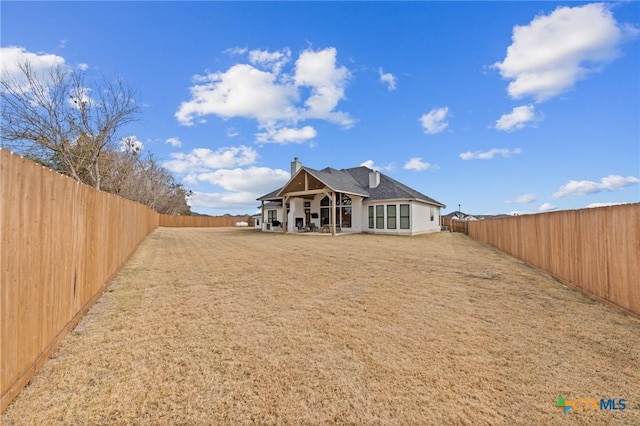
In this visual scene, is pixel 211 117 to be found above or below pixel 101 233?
above

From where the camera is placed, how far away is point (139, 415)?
6.93ft

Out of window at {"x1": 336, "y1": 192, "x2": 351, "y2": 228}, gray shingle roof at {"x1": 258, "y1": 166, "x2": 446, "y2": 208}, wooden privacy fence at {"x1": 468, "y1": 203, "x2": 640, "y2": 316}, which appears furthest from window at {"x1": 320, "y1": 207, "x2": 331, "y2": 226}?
wooden privacy fence at {"x1": 468, "y1": 203, "x2": 640, "y2": 316}

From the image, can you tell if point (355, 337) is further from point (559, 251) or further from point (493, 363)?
point (559, 251)

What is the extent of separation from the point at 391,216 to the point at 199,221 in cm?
3065

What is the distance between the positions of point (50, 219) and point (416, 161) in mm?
25104

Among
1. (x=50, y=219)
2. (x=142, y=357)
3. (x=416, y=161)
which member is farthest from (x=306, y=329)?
(x=416, y=161)

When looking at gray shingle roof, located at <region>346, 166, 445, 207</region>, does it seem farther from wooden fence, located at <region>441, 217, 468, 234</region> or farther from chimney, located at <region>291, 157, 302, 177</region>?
chimney, located at <region>291, 157, 302, 177</region>

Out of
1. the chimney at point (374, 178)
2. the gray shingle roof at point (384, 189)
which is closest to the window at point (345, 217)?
the gray shingle roof at point (384, 189)

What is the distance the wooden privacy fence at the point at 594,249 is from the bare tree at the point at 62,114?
17.6m

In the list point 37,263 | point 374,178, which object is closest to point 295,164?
point 374,178

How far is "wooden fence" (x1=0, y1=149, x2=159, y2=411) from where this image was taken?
2.17 meters

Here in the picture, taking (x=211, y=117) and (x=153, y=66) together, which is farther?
(x=211, y=117)

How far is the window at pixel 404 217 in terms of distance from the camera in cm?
1972

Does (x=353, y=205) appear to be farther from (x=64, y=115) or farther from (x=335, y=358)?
(x=335, y=358)
